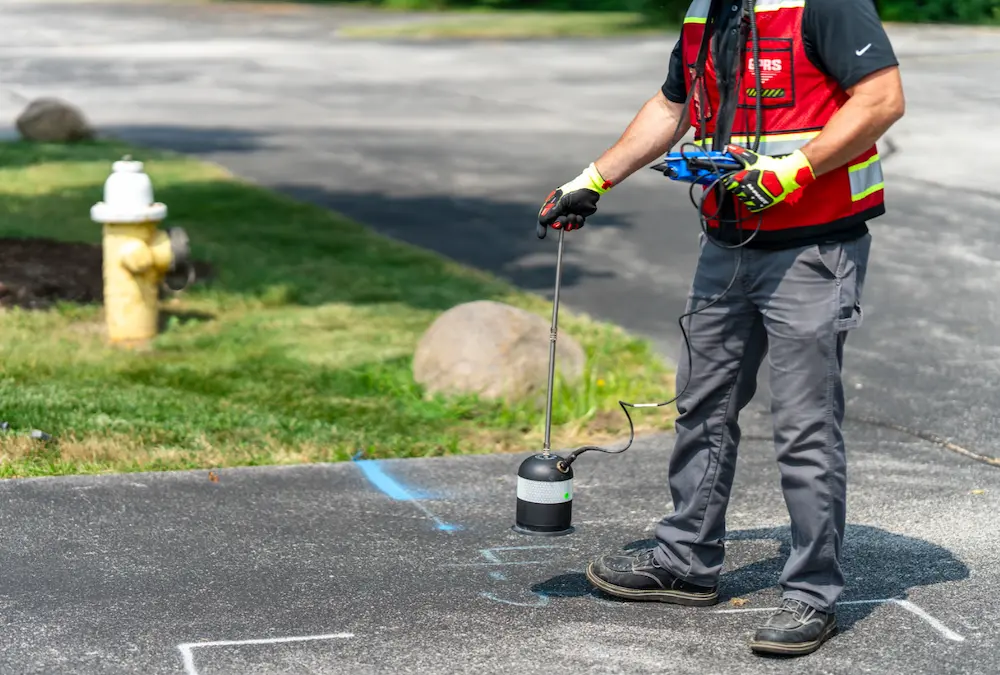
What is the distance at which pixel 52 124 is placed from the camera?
1792cm

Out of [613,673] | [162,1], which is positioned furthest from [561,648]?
[162,1]

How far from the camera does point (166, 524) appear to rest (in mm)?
5219

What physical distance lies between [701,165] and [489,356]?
3122mm

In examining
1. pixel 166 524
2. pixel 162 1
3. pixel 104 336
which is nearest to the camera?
pixel 166 524

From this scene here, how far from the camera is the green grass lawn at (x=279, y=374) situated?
6281mm

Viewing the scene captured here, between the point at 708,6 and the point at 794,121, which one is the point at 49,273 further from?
the point at 794,121

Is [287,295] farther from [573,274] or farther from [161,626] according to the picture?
[161,626]

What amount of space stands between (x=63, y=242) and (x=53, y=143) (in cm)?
742

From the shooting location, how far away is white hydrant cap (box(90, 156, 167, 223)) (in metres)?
7.83

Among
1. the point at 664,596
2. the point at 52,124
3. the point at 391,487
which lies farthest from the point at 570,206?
the point at 52,124

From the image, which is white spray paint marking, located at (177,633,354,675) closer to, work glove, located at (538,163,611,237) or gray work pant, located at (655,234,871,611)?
gray work pant, located at (655,234,871,611)

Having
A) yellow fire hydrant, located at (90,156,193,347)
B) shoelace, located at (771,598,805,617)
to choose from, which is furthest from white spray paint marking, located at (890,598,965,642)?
yellow fire hydrant, located at (90,156,193,347)

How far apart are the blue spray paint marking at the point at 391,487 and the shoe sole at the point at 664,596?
0.87m

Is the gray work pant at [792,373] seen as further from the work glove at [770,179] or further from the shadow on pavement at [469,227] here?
the shadow on pavement at [469,227]
